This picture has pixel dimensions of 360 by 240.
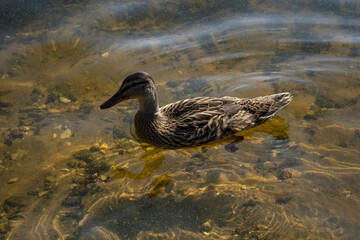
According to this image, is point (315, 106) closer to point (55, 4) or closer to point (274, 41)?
point (274, 41)

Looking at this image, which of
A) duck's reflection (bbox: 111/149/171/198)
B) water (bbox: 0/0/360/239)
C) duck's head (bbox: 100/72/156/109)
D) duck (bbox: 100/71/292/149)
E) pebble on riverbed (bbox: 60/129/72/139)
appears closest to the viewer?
water (bbox: 0/0/360/239)

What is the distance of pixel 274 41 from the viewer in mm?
8672

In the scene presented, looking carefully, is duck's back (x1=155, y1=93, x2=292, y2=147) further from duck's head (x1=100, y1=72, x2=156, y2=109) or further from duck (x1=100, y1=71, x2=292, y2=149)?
duck's head (x1=100, y1=72, x2=156, y2=109)

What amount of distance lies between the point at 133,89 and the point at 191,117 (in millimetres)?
1066

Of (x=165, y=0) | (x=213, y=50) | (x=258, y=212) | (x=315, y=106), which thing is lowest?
(x=258, y=212)

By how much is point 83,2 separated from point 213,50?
359 cm

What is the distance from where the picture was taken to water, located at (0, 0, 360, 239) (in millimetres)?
5371

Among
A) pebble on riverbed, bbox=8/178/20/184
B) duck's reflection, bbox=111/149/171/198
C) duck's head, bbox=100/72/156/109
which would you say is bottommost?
duck's reflection, bbox=111/149/171/198

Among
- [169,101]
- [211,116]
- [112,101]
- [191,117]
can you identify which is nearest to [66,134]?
[112,101]

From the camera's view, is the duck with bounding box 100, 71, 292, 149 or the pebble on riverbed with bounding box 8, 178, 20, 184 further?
the duck with bounding box 100, 71, 292, 149

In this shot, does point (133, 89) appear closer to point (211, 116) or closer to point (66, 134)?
point (211, 116)

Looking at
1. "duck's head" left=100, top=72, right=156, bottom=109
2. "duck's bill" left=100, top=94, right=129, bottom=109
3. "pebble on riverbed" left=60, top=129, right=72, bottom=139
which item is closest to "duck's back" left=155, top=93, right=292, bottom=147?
"duck's head" left=100, top=72, right=156, bottom=109

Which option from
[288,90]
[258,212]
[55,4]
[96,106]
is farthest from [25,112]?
[288,90]

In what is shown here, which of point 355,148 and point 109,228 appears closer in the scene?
point 109,228
